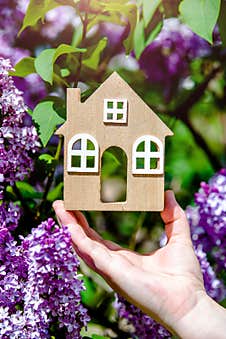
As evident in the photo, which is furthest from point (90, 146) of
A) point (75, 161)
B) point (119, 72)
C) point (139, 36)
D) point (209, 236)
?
point (119, 72)

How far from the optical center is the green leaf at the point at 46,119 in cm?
180

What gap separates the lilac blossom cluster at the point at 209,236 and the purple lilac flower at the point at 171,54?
2.34 ft

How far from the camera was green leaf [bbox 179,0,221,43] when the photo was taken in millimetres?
1809

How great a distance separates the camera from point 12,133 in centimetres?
170

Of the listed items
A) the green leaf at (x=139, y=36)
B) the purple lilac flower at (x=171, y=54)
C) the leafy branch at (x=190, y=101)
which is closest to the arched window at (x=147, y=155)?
the green leaf at (x=139, y=36)

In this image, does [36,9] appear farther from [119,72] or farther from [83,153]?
[119,72]

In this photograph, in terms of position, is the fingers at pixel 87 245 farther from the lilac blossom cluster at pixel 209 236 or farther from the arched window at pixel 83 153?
the lilac blossom cluster at pixel 209 236

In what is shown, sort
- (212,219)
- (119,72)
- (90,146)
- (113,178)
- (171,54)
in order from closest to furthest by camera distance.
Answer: (90,146), (212,219), (119,72), (113,178), (171,54)

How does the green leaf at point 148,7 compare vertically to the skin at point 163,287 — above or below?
above

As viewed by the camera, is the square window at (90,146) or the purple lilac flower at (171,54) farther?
the purple lilac flower at (171,54)

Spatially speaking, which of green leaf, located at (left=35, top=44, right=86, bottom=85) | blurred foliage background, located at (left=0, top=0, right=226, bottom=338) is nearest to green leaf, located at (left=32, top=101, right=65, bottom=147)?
blurred foliage background, located at (left=0, top=0, right=226, bottom=338)

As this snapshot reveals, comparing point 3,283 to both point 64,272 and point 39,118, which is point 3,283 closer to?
point 64,272

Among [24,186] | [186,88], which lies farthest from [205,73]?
[24,186]

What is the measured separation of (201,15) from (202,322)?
61 centimetres
